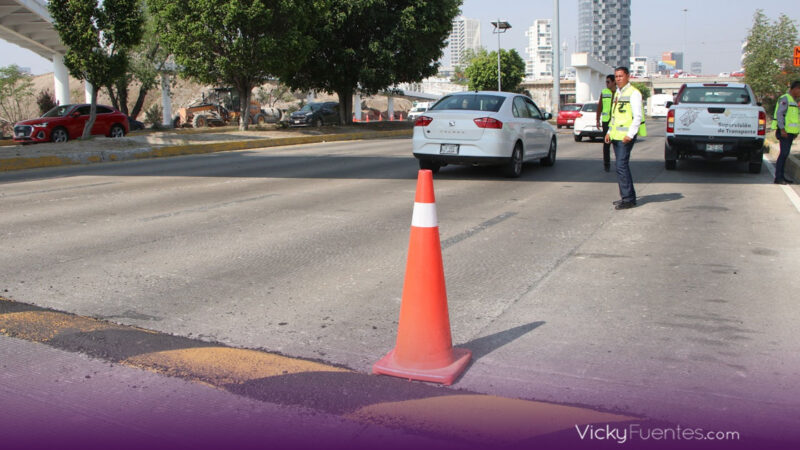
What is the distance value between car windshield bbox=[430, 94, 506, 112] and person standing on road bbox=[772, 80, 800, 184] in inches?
185

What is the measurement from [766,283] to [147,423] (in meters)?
4.86

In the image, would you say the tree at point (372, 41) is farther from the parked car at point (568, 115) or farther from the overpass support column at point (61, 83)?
the overpass support column at point (61, 83)

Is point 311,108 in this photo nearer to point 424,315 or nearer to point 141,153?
point 141,153

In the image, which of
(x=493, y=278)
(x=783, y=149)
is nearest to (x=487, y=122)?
(x=783, y=149)

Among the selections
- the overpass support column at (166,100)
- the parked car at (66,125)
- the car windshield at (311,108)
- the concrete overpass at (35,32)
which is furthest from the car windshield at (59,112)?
the overpass support column at (166,100)

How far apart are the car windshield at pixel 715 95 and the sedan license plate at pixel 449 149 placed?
5.68 metres

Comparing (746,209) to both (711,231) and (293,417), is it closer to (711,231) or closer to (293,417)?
(711,231)

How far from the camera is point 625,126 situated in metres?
9.20

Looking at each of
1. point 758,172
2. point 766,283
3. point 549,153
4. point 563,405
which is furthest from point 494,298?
point 758,172

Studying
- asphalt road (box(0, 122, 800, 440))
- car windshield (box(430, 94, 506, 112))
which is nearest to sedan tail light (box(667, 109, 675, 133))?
asphalt road (box(0, 122, 800, 440))

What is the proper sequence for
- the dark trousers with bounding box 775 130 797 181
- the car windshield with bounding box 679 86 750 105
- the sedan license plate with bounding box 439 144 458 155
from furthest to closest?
the car windshield with bounding box 679 86 750 105 < the sedan license plate with bounding box 439 144 458 155 < the dark trousers with bounding box 775 130 797 181

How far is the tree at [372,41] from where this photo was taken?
3130 centimetres

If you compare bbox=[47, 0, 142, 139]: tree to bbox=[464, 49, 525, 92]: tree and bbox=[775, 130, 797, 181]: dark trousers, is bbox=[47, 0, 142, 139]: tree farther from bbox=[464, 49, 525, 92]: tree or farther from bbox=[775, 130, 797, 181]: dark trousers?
bbox=[464, 49, 525, 92]: tree

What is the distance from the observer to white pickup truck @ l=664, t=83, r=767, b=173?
527 inches
